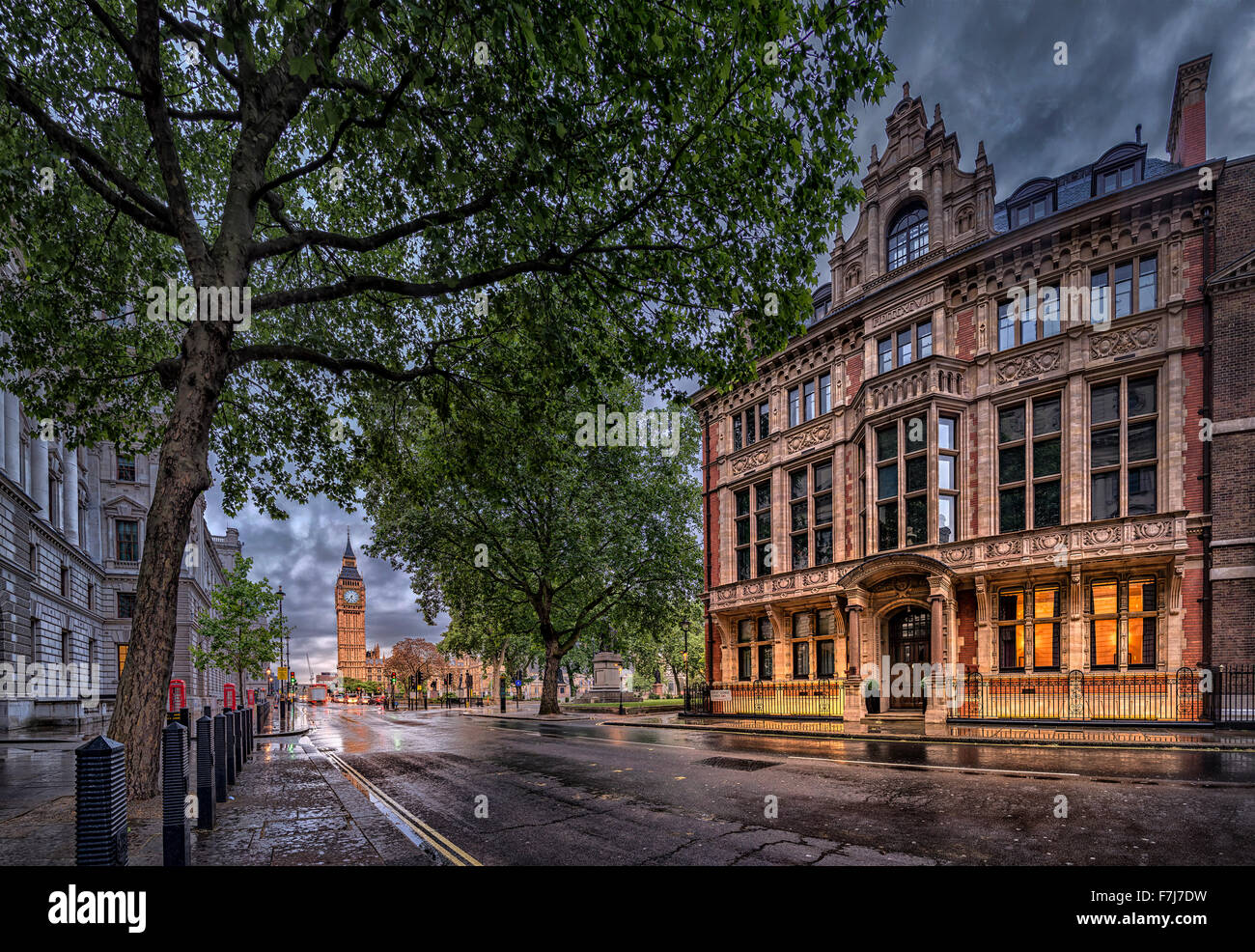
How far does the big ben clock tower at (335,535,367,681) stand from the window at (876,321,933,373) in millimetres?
173095

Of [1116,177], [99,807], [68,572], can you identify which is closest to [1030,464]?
[1116,177]

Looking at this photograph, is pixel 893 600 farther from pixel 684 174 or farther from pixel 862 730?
pixel 684 174

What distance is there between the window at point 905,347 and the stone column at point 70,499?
134 ft

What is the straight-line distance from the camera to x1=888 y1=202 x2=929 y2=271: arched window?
75.3ft

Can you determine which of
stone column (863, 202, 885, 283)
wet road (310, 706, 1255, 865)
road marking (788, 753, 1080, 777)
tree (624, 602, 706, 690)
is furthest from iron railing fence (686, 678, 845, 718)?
tree (624, 602, 706, 690)

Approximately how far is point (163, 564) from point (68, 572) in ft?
115

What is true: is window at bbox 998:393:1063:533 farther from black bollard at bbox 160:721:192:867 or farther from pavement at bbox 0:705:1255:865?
black bollard at bbox 160:721:192:867

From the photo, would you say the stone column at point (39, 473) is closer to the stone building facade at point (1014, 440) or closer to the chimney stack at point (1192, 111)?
→ the stone building facade at point (1014, 440)

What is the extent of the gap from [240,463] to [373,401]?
10.9 ft

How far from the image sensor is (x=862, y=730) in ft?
59.3

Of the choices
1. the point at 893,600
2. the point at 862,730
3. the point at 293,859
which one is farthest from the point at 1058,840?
the point at 893,600

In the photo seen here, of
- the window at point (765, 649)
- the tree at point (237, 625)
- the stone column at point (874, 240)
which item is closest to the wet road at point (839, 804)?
the window at point (765, 649)

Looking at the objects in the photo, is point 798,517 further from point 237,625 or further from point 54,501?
point 54,501

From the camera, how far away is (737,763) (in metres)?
12.1
